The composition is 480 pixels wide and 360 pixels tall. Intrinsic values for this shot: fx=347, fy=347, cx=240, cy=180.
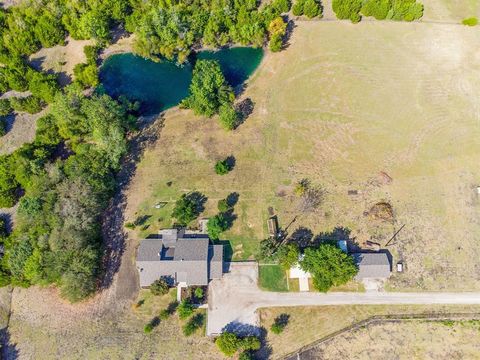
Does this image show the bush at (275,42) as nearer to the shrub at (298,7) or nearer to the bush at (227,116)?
the shrub at (298,7)

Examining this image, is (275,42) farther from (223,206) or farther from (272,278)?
(272,278)

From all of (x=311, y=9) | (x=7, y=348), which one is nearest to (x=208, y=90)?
(x=311, y=9)

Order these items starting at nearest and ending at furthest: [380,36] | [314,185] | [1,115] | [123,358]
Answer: [123,358] → [314,185] → [1,115] → [380,36]

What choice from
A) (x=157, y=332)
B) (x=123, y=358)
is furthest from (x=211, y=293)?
(x=123, y=358)

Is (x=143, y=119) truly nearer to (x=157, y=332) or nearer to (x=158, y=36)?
(x=158, y=36)

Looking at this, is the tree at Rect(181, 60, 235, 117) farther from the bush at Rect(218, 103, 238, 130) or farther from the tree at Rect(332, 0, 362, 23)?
the tree at Rect(332, 0, 362, 23)

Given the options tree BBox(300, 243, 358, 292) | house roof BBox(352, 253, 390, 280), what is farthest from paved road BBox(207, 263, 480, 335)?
tree BBox(300, 243, 358, 292)
